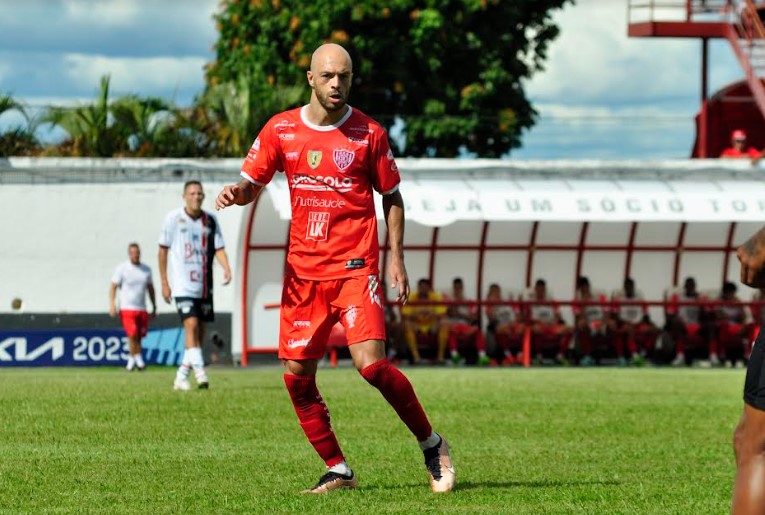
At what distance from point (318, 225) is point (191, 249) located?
28.2 feet

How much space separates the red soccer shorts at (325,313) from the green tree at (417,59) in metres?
36.8

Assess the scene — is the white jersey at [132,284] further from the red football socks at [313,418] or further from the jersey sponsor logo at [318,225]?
the jersey sponsor logo at [318,225]

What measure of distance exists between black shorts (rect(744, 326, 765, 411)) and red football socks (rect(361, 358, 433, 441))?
10.0 feet

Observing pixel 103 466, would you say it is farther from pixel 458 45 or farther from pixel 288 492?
pixel 458 45

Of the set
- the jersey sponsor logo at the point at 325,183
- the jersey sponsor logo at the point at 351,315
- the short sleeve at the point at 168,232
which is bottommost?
the short sleeve at the point at 168,232

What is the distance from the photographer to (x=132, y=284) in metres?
25.5

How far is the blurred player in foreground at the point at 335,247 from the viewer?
29.3ft

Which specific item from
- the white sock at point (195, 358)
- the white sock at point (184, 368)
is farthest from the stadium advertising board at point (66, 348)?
the white sock at point (195, 358)

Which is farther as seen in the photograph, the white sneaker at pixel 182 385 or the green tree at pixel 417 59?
the green tree at pixel 417 59

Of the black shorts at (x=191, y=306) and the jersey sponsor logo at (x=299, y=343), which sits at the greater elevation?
the jersey sponsor logo at (x=299, y=343)

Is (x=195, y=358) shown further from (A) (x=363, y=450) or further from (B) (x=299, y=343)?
(B) (x=299, y=343)

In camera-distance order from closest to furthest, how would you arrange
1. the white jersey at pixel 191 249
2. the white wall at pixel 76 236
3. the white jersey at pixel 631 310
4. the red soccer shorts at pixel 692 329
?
1. the white jersey at pixel 191 249
2. the white wall at pixel 76 236
3. the red soccer shorts at pixel 692 329
4. the white jersey at pixel 631 310

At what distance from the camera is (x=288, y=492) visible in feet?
29.3

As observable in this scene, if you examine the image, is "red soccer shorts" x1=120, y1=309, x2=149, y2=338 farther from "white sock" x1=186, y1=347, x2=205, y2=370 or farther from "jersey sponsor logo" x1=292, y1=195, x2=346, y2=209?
"jersey sponsor logo" x1=292, y1=195, x2=346, y2=209
